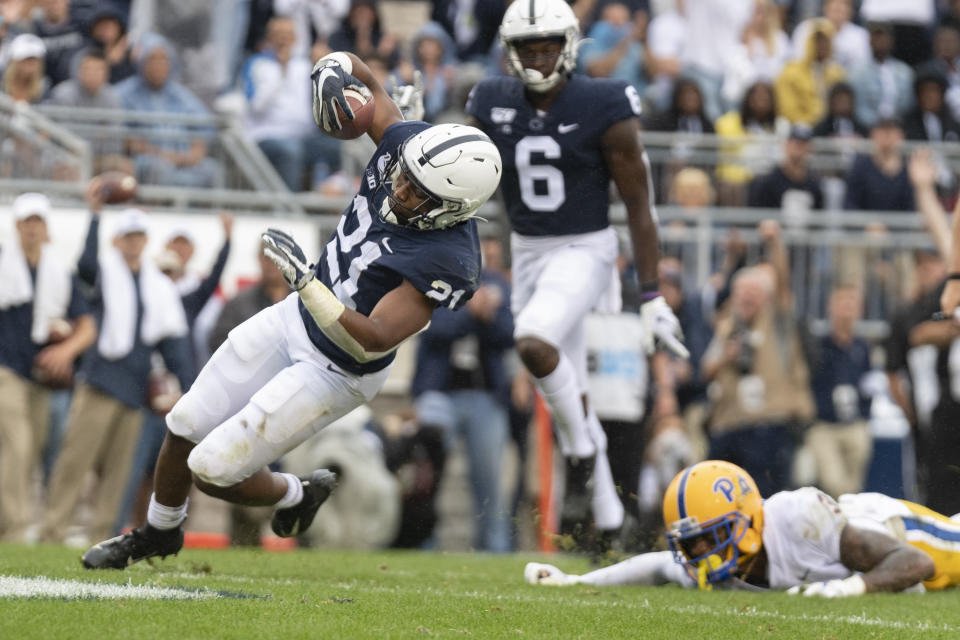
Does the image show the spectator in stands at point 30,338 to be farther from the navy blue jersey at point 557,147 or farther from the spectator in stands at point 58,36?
the navy blue jersey at point 557,147

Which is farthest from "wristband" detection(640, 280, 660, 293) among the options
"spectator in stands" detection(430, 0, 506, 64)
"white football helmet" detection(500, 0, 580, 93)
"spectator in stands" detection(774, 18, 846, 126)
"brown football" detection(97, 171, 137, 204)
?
"spectator in stands" detection(774, 18, 846, 126)

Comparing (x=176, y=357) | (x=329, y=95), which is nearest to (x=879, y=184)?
(x=176, y=357)

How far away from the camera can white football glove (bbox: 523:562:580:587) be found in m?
6.51

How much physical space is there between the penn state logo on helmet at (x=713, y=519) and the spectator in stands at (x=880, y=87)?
8.55 m

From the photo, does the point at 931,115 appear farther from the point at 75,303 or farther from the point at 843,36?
the point at 75,303

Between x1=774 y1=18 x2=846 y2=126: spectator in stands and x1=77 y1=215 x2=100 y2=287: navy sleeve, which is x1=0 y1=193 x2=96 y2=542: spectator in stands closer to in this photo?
x1=77 y1=215 x2=100 y2=287: navy sleeve

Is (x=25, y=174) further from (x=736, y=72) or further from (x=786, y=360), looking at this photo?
(x=736, y=72)

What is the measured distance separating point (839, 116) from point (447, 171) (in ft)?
29.7

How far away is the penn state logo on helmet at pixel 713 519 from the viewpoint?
237 inches

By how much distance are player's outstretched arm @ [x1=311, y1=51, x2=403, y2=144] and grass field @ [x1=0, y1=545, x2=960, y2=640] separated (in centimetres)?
190

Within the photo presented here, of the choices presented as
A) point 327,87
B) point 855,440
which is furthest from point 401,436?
point 327,87

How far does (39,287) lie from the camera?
925 centimetres

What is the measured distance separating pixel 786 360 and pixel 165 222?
4.59m

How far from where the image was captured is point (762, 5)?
14625 millimetres
